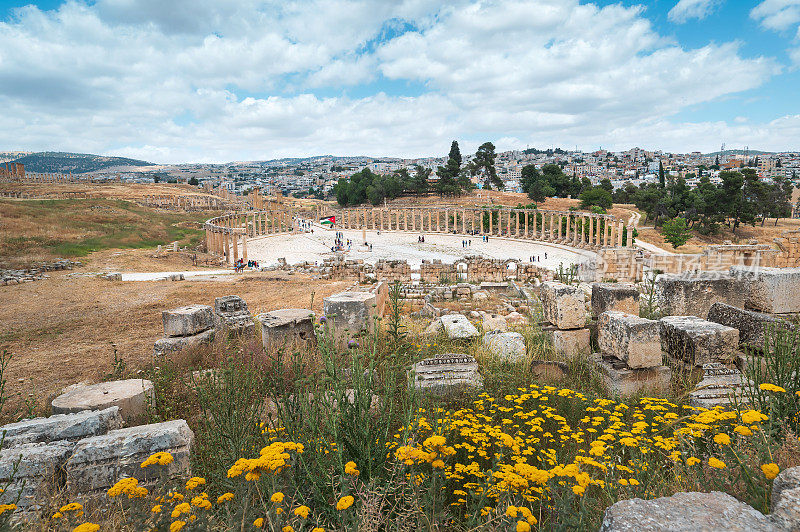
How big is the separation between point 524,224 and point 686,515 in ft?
177

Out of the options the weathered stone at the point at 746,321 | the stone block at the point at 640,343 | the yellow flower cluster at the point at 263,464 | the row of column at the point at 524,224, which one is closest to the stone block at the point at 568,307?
the stone block at the point at 640,343

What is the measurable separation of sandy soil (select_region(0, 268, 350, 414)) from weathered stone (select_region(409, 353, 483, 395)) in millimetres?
5341

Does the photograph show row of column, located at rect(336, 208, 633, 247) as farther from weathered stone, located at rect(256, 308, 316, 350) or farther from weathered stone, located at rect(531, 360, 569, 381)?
weathered stone, located at rect(256, 308, 316, 350)

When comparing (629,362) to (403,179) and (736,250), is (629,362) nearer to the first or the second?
(736,250)

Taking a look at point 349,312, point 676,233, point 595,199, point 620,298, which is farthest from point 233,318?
point 595,199

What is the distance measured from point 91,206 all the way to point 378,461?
55.9m

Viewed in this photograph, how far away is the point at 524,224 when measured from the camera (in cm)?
5397

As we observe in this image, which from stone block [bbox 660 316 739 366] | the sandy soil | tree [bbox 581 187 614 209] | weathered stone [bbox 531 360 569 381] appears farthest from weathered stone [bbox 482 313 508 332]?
tree [bbox 581 187 614 209]

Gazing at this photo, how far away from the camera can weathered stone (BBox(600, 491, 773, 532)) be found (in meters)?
2.18

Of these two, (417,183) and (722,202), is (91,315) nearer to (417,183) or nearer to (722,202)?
(417,183)

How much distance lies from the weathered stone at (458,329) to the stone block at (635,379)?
268 centimetres

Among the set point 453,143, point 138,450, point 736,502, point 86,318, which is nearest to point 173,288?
point 86,318

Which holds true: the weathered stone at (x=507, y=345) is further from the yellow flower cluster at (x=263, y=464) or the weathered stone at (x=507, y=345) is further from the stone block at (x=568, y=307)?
the yellow flower cluster at (x=263, y=464)

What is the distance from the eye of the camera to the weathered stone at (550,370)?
646cm
